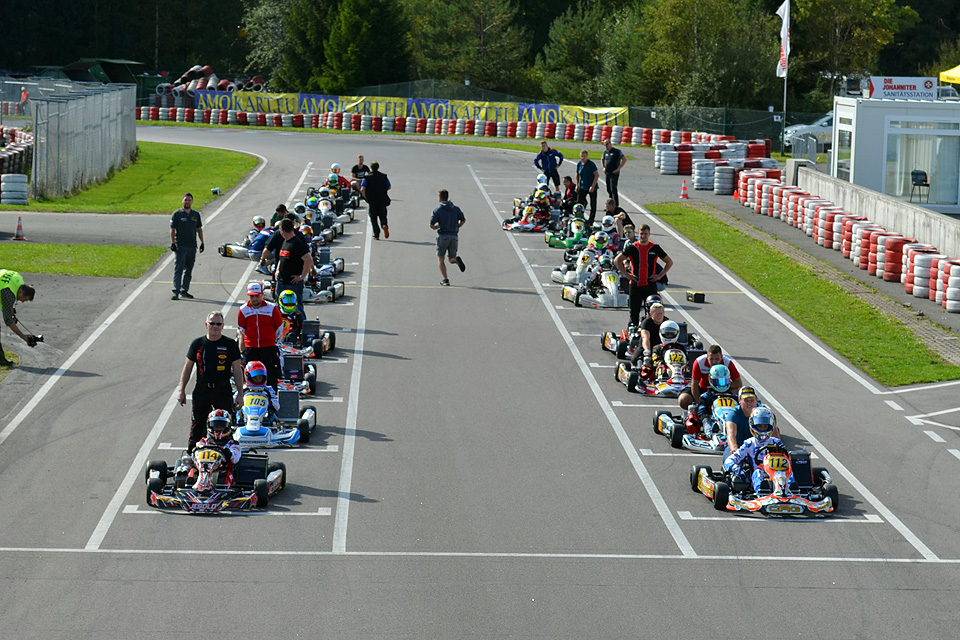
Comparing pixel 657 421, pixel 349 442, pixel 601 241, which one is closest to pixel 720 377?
pixel 657 421

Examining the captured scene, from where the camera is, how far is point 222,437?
546 inches

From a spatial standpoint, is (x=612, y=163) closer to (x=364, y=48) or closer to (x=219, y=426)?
(x=219, y=426)

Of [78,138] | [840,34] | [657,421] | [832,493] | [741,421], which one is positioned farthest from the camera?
[840,34]

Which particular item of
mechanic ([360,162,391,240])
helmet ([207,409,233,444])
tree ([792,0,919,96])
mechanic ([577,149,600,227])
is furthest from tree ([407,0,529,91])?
helmet ([207,409,233,444])

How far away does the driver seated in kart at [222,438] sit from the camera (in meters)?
13.8

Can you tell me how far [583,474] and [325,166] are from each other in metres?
33.3

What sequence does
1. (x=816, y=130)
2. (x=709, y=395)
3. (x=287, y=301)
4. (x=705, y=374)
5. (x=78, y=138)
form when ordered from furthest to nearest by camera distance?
(x=816, y=130), (x=78, y=138), (x=287, y=301), (x=705, y=374), (x=709, y=395)

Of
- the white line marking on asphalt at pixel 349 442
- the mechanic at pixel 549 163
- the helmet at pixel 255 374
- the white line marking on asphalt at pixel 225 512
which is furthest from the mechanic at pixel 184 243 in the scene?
the mechanic at pixel 549 163

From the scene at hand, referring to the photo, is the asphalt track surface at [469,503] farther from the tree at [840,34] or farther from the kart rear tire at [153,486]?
the tree at [840,34]

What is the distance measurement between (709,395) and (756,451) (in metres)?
2.20

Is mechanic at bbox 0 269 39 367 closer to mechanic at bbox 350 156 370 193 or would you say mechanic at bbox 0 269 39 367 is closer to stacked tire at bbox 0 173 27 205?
mechanic at bbox 350 156 370 193

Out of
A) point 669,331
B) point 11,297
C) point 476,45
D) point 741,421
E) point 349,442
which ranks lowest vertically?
point 349,442

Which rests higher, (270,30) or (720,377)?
(270,30)

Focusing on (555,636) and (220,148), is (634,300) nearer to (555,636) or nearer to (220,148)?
(555,636)
